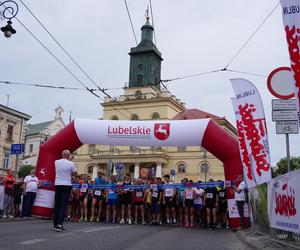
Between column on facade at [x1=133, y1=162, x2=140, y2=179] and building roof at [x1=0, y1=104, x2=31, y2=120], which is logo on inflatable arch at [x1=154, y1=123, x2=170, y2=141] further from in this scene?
column on facade at [x1=133, y1=162, x2=140, y2=179]

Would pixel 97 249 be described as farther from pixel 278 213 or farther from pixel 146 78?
pixel 146 78

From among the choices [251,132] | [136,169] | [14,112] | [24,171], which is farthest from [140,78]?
[251,132]

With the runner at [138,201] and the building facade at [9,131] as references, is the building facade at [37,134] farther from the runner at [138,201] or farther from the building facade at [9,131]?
the runner at [138,201]

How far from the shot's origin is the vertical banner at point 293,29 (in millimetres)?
5828

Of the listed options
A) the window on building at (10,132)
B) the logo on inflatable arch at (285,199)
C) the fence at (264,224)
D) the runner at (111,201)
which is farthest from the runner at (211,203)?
the window on building at (10,132)

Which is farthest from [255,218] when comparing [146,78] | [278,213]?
[146,78]

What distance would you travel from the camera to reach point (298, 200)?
6055 mm

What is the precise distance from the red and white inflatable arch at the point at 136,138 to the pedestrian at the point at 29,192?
0.22 m

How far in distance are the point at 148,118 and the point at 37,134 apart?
23069mm

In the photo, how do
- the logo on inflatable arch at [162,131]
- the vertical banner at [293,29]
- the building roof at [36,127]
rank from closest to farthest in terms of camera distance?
the vertical banner at [293,29], the logo on inflatable arch at [162,131], the building roof at [36,127]

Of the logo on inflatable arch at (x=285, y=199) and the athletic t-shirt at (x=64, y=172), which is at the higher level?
the athletic t-shirt at (x=64, y=172)

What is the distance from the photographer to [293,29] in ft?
19.8

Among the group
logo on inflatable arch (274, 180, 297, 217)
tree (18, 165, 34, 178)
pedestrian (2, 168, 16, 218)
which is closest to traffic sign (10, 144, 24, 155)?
pedestrian (2, 168, 16, 218)

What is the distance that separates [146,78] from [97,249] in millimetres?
59175
